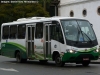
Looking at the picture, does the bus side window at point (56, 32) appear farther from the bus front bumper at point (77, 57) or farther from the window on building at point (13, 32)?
the window on building at point (13, 32)

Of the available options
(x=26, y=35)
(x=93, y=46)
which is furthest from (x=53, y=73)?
(x=26, y=35)

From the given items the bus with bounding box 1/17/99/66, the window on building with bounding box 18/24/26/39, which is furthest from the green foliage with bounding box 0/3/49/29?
the bus with bounding box 1/17/99/66

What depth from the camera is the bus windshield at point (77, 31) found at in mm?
19266

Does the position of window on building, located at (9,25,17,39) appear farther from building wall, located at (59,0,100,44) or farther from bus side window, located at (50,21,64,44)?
building wall, located at (59,0,100,44)

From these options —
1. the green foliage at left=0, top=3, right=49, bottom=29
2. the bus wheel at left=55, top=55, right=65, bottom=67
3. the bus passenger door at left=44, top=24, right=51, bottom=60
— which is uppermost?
the green foliage at left=0, top=3, right=49, bottom=29

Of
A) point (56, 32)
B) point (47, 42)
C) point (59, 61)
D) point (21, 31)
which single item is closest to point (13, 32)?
point (21, 31)

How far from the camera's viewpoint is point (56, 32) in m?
20.0

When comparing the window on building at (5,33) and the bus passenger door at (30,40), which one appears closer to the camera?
the bus passenger door at (30,40)

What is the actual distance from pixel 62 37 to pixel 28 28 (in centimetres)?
424

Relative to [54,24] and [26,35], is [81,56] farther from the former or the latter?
[26,35]

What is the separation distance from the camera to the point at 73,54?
18.9 m


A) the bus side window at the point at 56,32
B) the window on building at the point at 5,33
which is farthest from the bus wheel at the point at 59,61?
the window on building at the point at 5,33

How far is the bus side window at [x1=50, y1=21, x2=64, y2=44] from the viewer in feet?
64.1

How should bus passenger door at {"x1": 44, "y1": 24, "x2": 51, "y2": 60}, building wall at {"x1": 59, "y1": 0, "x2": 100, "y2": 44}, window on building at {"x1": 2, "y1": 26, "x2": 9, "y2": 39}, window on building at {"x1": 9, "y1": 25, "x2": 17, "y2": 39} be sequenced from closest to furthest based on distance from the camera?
1. bus passenger door at {"x1": 44, "y1": 24, "x2": 51, "y2": 60}
2. window on building at {"x1": 9, "y1": 25, "x2": 17, "y2": 39}
3. window on building at {"x1": 2, "y1": 26, "x2": 9, "y2": 39}
4. building wall at {"x1": 59, "y1": 0, "x2": 100, "y2": 44}
